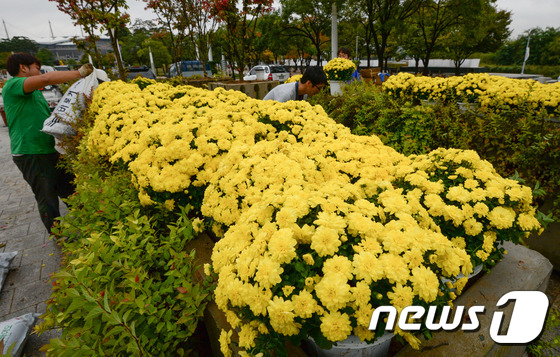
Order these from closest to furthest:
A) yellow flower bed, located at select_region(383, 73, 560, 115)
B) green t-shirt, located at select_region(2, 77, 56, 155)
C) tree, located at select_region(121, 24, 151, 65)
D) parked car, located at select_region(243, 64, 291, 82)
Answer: yellow flower bed, located at select_region(383, 73, 560, 115), green t-shirt, located at select_region(2, 77, 56, 155), parked car, located at select_region(243, 64, 291, 82), tree, located at select_region(121, 24, 151, 65)

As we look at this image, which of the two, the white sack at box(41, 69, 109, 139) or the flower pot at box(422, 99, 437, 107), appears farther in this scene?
the flower pot at box(422, 99, 437, 107)

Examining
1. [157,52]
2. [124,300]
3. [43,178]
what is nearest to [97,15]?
[43,178]

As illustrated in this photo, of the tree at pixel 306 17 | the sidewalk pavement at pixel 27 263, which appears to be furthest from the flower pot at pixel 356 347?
the tree at pixel 306 17

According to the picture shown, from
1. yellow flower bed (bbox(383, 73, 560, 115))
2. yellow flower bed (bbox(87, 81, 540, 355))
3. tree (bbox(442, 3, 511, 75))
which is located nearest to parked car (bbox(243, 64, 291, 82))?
tree (bbox(442, 3, 511, 75))

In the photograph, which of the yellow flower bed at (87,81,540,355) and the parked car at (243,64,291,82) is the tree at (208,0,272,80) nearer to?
the yellow flower bed at (87,81,540,355)

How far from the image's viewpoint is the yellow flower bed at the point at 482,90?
360cm

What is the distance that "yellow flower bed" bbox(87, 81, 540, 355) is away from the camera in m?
1.25

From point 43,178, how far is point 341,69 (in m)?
6.38

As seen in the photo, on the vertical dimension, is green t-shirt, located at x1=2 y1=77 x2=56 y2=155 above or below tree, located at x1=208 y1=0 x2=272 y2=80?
below

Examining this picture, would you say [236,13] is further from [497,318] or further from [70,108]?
[497,318]

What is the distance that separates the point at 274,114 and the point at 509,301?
99.4 inches

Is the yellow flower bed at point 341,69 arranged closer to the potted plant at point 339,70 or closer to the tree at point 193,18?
the potted plant at point 339,70

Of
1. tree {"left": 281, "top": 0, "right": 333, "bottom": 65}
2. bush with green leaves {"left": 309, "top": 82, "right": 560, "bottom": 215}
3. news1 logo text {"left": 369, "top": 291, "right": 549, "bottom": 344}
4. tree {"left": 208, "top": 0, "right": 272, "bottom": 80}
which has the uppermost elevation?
tree {"left": 281, "top": 0, "right": 333, "bottom": 65}

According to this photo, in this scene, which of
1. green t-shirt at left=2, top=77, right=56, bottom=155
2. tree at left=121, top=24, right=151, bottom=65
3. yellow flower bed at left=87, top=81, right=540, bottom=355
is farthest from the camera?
tree at left=121, top=24, right=151, bottom=65
